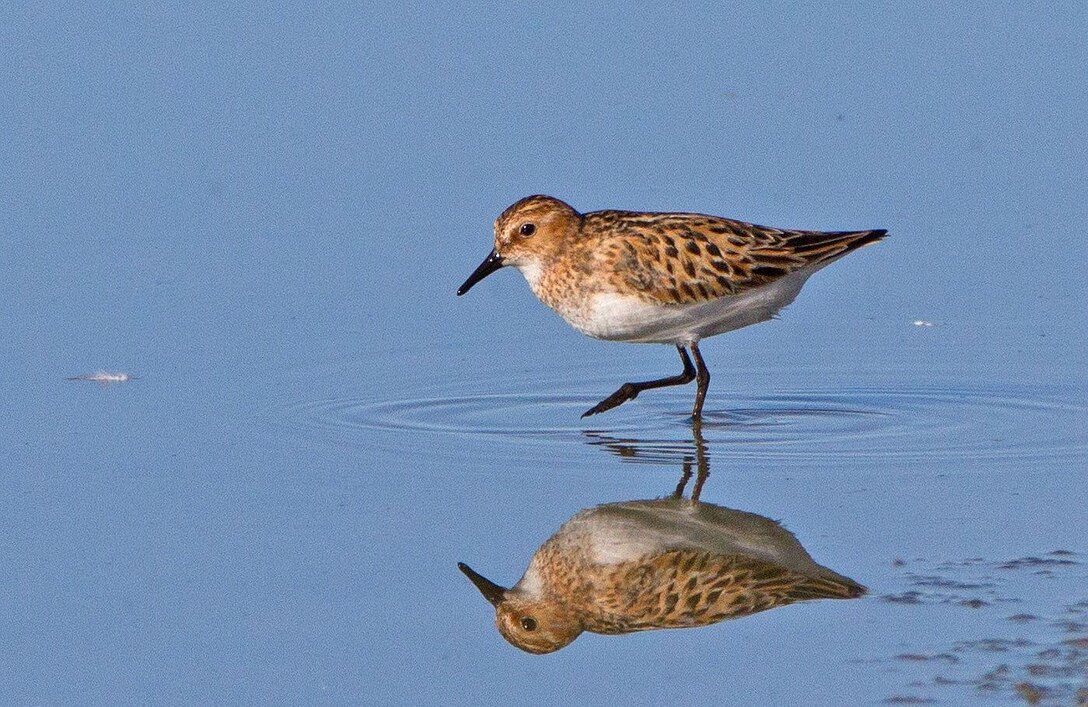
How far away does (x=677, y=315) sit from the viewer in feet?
34.2

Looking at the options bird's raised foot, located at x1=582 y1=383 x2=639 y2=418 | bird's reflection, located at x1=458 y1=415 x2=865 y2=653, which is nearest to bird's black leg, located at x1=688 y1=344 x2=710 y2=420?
bird's raised foot, located at x1=582 y1=383 x2=639 y2=418

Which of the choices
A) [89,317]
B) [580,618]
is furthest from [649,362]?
[580,618]

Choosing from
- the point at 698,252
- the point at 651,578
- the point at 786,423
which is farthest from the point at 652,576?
the point at 698,252

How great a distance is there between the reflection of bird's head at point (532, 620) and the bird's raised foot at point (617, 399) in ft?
9.37

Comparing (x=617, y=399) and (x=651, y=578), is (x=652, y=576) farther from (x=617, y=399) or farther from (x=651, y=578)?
(x=617, y=399)

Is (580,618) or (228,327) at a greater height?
(228,327)

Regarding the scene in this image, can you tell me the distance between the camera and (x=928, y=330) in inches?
449

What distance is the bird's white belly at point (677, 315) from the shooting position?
10.3m

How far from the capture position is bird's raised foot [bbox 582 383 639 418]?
33.0ft

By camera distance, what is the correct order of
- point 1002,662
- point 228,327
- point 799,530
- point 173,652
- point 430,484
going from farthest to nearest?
point 228,327 < point 430,484 < point 799,530 < point 173,652 < point 1002,662

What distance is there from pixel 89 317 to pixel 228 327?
0.81 meters

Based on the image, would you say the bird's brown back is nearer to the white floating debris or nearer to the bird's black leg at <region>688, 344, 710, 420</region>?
the bird's black leg at <region>688, 344, 710, 420</region>

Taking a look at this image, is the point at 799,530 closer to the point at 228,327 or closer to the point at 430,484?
the point at 430,484

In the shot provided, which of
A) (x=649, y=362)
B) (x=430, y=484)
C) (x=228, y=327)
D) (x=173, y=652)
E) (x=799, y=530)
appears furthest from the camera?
(x=649, y=362)
